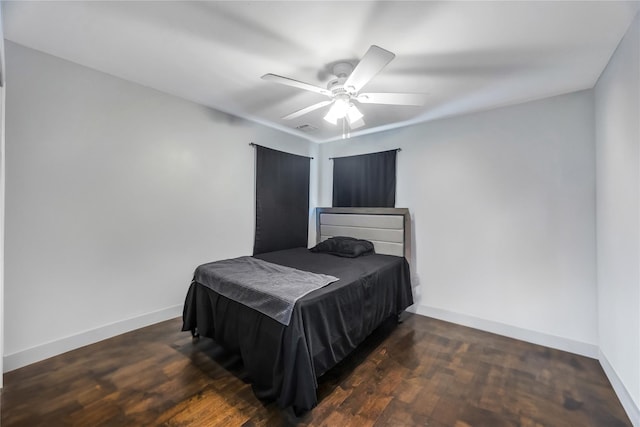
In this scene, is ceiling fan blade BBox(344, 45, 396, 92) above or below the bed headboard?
above

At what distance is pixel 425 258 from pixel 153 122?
12.2 feet

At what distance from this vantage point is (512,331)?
2961mm

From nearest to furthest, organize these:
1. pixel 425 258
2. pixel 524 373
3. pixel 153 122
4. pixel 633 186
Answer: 1. pixel 633 186
2. pixel 524 373
3. pixel 153 122
4. pixel 425 258

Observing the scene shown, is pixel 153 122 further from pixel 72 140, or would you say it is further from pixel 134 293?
pixel 134 293

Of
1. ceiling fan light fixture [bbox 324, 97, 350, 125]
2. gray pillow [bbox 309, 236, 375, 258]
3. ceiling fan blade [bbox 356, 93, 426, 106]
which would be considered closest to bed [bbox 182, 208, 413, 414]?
gray pillow [bbox 309, 236, 375, 258]

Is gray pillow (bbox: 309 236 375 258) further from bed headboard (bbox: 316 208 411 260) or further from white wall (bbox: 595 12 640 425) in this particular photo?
white wall (bbox: 595 12 640 425)

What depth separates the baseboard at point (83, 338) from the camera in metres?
2.16

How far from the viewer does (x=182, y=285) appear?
10.6ft

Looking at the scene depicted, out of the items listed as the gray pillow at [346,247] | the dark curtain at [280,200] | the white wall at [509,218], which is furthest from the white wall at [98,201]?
the white wall at [509,218]

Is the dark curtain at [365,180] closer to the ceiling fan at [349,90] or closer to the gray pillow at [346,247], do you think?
the gray pillow at [346,247]

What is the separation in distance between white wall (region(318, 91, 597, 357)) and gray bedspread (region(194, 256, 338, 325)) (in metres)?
1.91

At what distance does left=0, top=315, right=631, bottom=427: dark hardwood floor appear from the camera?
1741mm

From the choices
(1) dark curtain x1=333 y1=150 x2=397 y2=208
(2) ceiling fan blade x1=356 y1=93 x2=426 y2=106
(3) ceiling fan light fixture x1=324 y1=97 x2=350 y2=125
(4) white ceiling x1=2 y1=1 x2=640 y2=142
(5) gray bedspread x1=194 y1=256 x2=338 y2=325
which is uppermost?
(4) white ceiling x1=2 y1=1 x2=640 y2=142

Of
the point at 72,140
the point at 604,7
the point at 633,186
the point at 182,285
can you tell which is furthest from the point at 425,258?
the point at 72,140
